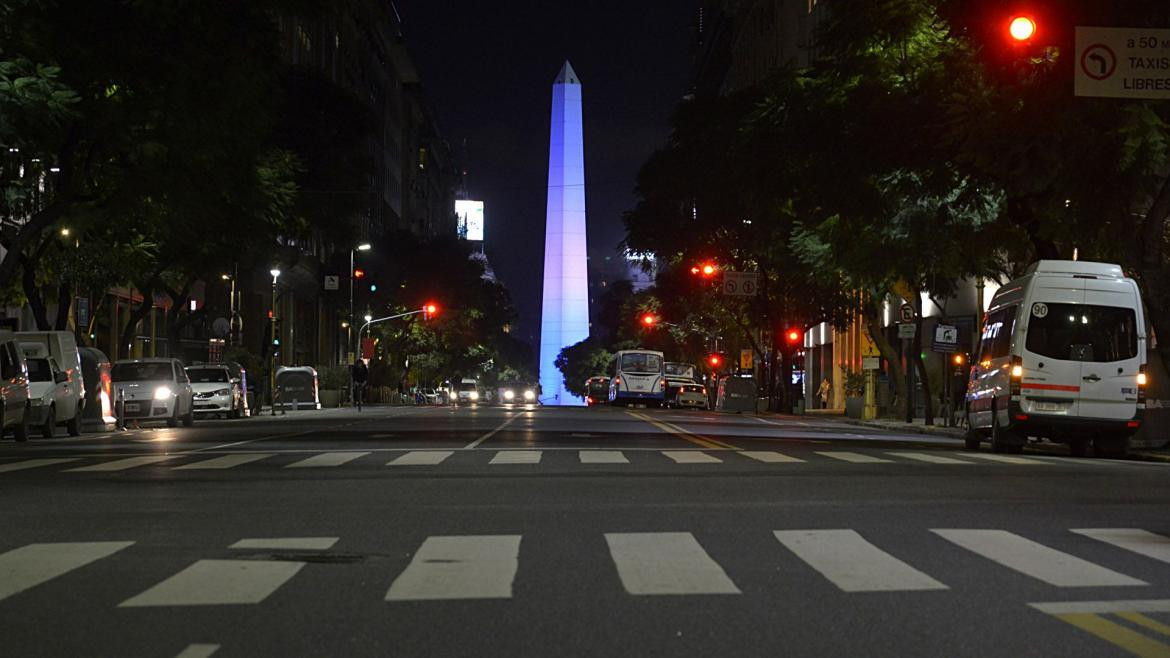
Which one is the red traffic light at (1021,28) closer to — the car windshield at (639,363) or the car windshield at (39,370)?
the car windshield at (39,370)

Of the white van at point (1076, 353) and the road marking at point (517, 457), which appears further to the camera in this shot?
the white van at point (1076, 353)

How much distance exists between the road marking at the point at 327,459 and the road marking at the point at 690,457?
4.03 meters

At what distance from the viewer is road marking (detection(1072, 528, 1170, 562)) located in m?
10.8

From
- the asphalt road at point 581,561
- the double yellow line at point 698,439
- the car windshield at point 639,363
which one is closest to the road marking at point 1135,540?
the asphalt road at point 581,561

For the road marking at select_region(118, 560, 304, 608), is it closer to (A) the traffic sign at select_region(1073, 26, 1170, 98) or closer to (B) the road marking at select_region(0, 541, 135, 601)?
(B) the road marking at select_region(0, 541, 135, 601)

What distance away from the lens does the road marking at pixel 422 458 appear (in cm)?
2047

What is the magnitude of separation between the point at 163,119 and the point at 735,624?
959 inches

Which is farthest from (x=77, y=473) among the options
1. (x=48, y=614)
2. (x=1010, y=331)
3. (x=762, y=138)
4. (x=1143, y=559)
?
(x=762, y=138)

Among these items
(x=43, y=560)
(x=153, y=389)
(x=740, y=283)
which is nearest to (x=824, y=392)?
(x=740, y=283)

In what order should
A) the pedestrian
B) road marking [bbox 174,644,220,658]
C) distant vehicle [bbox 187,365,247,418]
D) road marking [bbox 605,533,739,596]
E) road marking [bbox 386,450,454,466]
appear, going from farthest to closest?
1. the pedestrian
2. distant vehicle [bbox 187,365,247,418]
3. road marking [bbox 386,450,454,466]
4. road marking [bbox 605,533,739,596]
5. road marking [bbox 174,644,220,658]

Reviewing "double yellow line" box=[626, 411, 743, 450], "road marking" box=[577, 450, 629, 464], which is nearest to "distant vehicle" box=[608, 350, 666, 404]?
"double yellow line" box=[626, 411, 743, 450]

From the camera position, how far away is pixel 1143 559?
1043 centimetres

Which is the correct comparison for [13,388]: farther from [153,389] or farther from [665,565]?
[665,565]

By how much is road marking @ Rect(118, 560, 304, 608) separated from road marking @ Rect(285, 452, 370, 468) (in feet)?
33.0
